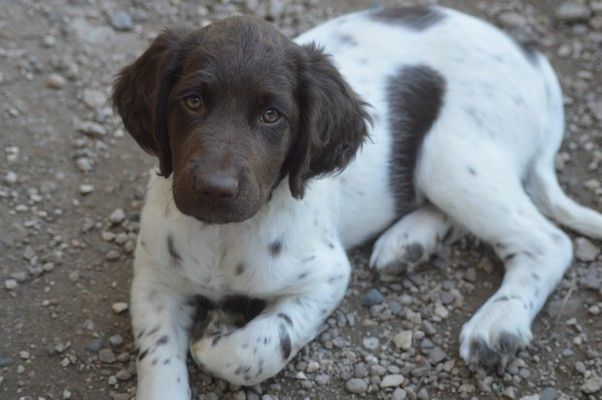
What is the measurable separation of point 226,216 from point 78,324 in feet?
3.91

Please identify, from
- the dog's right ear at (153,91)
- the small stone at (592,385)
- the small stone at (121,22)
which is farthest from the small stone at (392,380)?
the small stone at (121,22)

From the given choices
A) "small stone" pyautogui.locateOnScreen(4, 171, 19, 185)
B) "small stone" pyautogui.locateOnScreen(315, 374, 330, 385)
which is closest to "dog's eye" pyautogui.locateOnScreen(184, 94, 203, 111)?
"small stone" pyautogui.locateOnScreen(315, 374, 330, 385)

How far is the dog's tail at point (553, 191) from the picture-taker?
4.63 metres

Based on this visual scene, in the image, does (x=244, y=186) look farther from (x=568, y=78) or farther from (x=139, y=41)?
(x=568, y=78)

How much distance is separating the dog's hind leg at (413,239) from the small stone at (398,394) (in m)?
0.66

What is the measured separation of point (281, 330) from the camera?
3.88m

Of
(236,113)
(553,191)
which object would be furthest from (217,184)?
(553,191)

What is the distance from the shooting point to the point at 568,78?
18.4 ft

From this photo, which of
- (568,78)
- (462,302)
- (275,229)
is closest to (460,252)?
(462,302)

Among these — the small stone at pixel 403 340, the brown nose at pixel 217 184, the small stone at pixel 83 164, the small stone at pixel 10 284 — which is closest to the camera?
the brown nose at pixel 217 184

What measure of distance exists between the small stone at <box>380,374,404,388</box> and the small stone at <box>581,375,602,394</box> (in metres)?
0.78

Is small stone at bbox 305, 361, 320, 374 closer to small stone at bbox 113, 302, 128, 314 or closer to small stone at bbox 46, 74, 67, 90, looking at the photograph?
small stone at bbox 113, 302, 128, 314

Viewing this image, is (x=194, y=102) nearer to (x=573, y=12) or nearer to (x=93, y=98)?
(x=93, y=98)

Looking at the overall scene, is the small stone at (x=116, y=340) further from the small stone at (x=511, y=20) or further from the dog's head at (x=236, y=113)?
the small stone at (x=511, y=20)
